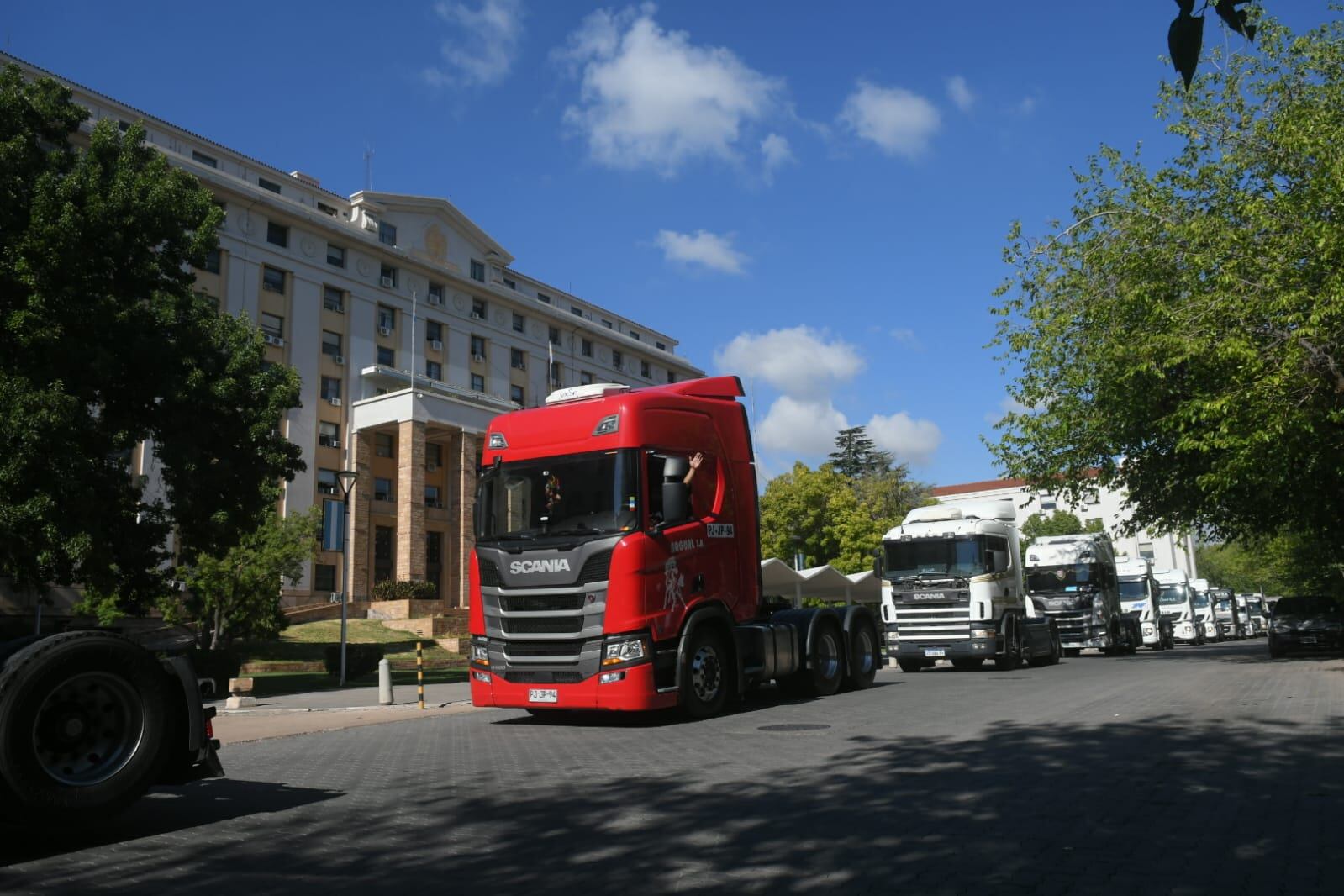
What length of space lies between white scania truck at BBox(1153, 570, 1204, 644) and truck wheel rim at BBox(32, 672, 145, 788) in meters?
44.2

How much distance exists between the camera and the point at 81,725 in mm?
5785

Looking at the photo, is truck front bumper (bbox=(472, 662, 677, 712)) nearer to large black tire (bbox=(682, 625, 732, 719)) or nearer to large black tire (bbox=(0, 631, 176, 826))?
large black tire (bbox=(682, 625, 732, 719))

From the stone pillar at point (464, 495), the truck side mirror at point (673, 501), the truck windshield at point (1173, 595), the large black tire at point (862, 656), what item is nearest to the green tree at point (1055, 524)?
the truck windshield at point (1173, 595)

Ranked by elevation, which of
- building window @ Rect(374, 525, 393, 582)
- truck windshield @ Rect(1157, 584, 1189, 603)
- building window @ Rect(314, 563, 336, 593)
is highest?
building window @ Rect(374, 525, 393, 582)

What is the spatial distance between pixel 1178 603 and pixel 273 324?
41.7 m

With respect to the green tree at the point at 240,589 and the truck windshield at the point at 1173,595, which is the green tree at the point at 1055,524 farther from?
the green tree at the point at 240,589

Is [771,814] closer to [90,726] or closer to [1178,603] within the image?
[90,726]

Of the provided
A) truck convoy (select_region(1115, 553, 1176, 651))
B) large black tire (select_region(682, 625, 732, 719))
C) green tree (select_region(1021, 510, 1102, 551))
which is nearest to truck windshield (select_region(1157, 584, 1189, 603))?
truck convoy (select_region(1115, 553, 1176, 651))

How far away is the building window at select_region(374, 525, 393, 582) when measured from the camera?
5006 cm

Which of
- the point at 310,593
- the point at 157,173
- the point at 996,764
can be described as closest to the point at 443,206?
the point at 310,593

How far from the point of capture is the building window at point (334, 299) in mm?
49531

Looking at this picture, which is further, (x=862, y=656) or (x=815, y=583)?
(x=815, y=583)

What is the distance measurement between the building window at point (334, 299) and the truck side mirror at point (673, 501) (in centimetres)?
4186

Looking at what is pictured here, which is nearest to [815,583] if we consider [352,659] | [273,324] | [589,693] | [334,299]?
[352,659]
